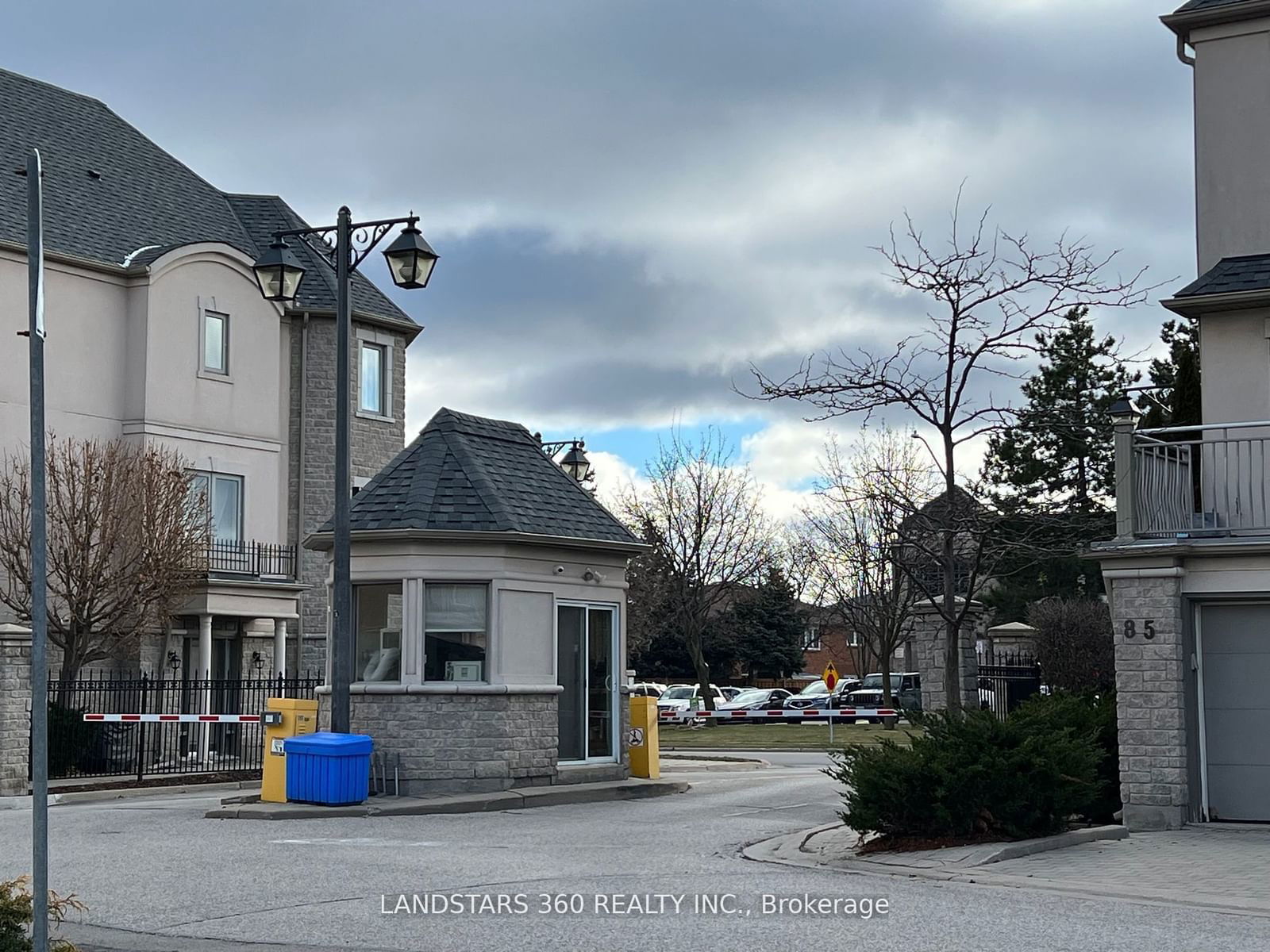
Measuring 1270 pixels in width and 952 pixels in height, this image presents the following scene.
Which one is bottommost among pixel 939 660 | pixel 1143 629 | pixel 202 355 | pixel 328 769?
pixel 328 769

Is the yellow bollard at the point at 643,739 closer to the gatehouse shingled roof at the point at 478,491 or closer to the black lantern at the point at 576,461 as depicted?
the gatehouse shingled roof at the point at 478,491

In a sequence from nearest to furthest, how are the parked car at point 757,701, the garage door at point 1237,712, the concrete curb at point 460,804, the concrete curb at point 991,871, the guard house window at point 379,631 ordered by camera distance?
the concrete curb at point 991,871 → the garage door at point 1237,712 → the concrete curb at point 460,804 → the guard house window at point 379,631 → the parked car at point 757,701

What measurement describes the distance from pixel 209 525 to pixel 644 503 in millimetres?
34467

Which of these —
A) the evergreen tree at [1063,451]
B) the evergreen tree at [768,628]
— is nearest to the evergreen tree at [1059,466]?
the evergreen tree at [1063,451]

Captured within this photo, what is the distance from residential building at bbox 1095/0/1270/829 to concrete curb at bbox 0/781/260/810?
1409 centimetres

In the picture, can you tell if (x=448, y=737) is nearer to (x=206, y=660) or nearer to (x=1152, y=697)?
(x=1152, y=697)

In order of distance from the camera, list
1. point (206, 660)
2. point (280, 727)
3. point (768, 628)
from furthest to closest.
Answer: point (768, 628) < point (206, 660) < point (280, 727)

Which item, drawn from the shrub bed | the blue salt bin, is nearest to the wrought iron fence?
the shrub bed

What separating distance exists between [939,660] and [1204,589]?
5.71 m

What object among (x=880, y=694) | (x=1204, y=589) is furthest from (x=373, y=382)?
(x=880, y=694)

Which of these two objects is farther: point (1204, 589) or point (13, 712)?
point (13, 712)

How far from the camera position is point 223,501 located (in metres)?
34.8

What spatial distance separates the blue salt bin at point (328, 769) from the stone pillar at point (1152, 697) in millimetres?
8874

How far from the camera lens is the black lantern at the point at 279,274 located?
1973cm
